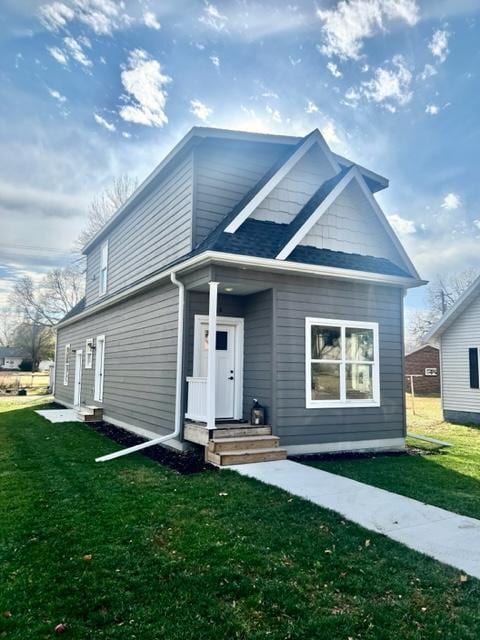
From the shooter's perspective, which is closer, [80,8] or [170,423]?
[170,423]

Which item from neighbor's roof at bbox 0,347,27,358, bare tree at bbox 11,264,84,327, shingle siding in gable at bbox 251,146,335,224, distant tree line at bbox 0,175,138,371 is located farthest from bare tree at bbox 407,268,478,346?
neighbor's roof at bbox 0,347,27,358

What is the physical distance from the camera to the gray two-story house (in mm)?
7652

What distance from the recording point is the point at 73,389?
56.0 feet

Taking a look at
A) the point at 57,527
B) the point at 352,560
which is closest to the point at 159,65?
the point at 57,527

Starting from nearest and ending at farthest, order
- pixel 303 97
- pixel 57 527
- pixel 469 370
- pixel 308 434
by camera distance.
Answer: pixel 57 527, pixel 308 434, pixel 303 97, pixel 469 370

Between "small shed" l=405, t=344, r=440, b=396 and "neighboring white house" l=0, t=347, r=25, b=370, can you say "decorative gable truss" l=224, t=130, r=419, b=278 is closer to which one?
"small shed" l=405, t=344, r=440, b=396

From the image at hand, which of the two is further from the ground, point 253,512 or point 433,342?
point 433,342

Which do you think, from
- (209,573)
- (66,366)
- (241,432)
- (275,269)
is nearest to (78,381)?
(66,366)

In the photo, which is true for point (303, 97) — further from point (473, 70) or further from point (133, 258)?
point (133, 258)

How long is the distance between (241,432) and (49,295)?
3628 cm

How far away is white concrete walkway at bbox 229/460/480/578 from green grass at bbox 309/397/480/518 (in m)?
0.34

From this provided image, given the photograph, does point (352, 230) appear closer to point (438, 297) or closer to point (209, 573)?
point (209, 573)

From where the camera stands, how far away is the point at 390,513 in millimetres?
4742

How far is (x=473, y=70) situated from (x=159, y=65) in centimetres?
831
